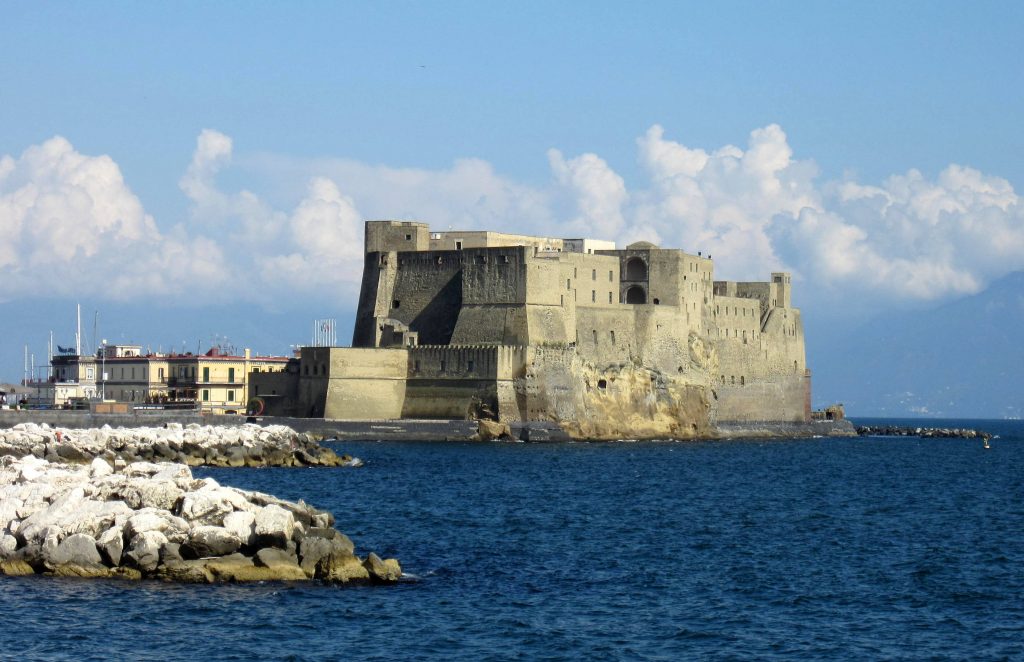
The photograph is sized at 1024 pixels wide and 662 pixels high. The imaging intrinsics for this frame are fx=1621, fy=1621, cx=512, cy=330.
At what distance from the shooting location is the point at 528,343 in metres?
62.8

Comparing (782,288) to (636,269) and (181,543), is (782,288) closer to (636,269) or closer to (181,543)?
(636,269)

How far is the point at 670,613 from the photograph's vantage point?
22.7 m

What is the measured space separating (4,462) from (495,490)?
44.0 ft

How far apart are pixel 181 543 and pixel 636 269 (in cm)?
4792

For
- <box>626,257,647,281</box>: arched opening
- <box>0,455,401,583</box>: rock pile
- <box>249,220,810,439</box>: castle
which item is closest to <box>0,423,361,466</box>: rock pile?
<box>249,220,810,439</box>: castle

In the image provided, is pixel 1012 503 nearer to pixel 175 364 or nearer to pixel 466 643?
pixel 466 643

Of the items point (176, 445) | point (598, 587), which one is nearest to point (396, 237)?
point (176, 445)

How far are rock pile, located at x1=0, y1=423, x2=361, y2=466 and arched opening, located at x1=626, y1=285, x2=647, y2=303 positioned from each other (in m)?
22.1

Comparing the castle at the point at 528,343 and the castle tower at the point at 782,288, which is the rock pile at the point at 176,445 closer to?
the castle at the point at 528,343

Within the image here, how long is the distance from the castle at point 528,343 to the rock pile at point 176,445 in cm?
1082

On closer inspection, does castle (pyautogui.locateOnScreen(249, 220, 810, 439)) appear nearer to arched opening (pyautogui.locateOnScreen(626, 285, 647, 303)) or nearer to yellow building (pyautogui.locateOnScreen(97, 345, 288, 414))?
arched opening (pyautogui.locateOnScreen(626, 285, 647, 303))

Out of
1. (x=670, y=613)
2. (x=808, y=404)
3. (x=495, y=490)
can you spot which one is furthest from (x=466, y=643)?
(x=808, y=404)

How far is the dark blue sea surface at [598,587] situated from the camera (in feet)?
66.3

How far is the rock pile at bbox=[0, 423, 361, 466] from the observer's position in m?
41.6
